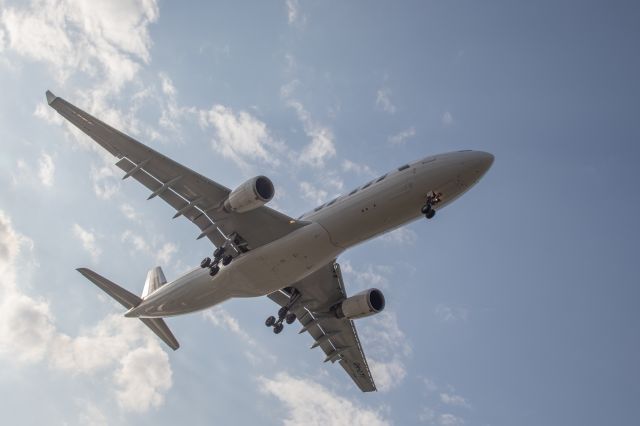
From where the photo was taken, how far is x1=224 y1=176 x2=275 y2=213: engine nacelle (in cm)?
2692

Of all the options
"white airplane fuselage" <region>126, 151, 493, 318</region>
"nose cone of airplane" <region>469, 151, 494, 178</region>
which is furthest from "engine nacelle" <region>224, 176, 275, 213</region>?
"nose cone of airplane" <region>469, 151, 494, 178</region>

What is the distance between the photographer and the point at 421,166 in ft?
88.7

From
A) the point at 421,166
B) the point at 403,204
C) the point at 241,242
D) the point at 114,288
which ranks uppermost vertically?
the point at 421,166

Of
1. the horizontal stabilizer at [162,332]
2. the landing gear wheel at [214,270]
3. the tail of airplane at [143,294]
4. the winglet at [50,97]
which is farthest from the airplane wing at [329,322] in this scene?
the winglet at [50,97]

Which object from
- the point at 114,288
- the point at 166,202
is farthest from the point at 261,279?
the point at 114,288

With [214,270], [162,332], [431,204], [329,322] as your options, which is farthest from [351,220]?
[162,332]

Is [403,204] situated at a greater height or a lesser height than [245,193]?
greater

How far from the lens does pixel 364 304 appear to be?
33594mm

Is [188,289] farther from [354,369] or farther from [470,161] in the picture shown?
[470,161]

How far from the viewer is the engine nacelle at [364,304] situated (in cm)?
3356

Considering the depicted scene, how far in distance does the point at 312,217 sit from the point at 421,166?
18.7ft

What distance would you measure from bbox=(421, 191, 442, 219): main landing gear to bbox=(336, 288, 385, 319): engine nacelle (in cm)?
832

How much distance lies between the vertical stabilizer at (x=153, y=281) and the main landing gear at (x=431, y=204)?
20982mm

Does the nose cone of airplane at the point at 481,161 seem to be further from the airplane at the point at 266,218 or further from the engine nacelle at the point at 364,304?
the engine nacelle at the point at 364,304
